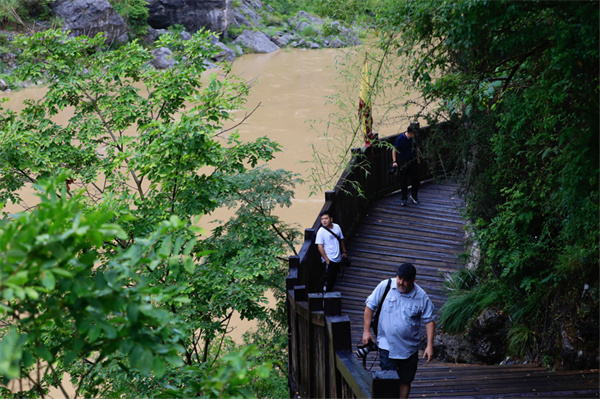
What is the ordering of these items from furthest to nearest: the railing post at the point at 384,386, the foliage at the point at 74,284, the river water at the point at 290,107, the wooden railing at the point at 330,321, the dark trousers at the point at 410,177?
the river water at the point at 290,107 < the dark trousers at the point at 410,177 < the wooden railing at the point at 330,321 < the railing post at the point at 384,386 < the foliage at the point at 74,284

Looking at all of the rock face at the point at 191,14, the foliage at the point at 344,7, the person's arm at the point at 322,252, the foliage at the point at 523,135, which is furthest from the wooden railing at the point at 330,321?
the rock face at the point at 191,14

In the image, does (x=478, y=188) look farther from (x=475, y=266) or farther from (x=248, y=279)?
(x=248, y=279)

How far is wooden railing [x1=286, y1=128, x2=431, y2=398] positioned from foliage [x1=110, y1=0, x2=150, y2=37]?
31127 mm

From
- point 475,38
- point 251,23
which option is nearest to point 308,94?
point 251,23

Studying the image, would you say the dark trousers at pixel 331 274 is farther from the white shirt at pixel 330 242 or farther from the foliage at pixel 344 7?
the foliage at pixel 344 7

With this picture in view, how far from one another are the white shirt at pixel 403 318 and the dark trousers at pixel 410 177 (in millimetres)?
5080

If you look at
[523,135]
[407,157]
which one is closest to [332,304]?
[523,135]

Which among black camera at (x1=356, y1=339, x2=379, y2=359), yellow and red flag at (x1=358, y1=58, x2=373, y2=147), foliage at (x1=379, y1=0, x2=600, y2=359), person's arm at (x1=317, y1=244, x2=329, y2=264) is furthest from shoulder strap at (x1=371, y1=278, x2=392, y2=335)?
yellow and red flag at (x1=358, y1=58, x2=373, y2=147)

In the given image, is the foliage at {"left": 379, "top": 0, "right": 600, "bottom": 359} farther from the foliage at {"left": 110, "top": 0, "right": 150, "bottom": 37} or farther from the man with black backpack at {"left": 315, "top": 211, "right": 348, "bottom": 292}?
the foliage at {"left": 110, "top": 0, "right": 150, "bottom": 37}

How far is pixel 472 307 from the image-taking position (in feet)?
24.7

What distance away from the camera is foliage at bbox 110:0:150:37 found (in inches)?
1475

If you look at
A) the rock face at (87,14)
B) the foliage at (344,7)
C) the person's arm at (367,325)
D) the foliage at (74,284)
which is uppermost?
the rock face at (87,14)

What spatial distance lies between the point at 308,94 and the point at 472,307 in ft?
78.8

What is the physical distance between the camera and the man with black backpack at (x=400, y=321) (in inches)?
189
